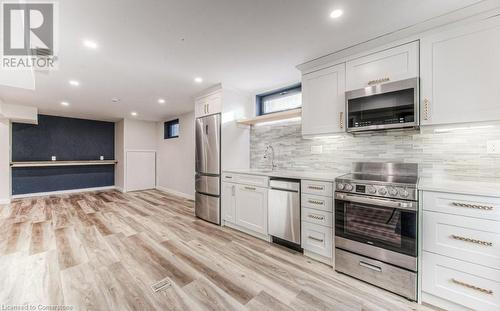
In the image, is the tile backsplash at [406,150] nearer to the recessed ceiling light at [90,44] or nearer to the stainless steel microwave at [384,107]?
the stainless steel microwave at [384,107]

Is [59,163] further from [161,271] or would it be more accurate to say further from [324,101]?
[324,101]

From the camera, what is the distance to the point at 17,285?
6.15 feet

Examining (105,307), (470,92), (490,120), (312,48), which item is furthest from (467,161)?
(105,307)

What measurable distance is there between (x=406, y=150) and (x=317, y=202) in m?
1.14

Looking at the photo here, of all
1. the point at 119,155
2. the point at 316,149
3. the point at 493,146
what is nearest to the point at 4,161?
the point at 119,155

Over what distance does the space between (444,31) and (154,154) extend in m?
7.52

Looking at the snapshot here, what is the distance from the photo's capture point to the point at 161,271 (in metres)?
2.13

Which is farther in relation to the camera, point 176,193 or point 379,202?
point 176,193

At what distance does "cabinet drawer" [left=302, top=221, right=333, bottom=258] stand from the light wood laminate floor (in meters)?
0.16

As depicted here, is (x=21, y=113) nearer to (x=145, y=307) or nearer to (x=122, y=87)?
(x=122, y=87)

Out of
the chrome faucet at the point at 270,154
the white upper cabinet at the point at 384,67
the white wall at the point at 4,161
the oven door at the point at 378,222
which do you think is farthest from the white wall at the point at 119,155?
the white upper cabinet at the point at 384,67

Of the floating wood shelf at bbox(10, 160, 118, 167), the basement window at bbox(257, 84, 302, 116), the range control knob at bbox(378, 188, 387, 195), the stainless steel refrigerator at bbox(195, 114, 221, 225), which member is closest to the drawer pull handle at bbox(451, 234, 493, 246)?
the range control knob at bbox(378, 188, 387, 195)

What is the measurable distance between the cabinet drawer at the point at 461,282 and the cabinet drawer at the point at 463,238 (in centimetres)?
6

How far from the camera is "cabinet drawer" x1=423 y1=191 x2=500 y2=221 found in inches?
57.1
